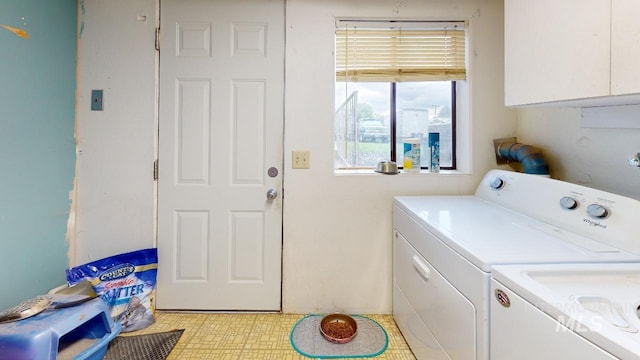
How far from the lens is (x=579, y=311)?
0.63 metres

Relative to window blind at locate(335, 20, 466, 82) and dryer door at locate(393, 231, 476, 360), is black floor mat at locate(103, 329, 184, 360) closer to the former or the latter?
dryer door at locate(393, 231, 476, 360)

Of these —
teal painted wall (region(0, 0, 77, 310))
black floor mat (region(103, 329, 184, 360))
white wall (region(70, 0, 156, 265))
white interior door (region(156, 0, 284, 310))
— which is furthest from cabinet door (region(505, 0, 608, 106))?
teal painted wall (region(0, 0, 77, 310))

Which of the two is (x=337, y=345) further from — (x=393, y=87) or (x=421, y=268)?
(x=393, y=87)

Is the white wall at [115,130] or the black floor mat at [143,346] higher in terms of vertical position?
the white wall at [115,130]

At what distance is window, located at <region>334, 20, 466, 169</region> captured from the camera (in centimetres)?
198

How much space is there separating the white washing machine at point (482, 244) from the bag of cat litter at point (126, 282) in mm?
1599

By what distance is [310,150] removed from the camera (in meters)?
1.93

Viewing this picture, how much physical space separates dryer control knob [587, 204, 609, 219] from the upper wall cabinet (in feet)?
1.30

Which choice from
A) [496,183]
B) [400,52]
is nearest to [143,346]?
[496,183]

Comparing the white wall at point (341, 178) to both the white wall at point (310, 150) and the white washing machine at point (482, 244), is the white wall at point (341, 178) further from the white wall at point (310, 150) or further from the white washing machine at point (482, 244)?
the white washing machine at point (482, 244)

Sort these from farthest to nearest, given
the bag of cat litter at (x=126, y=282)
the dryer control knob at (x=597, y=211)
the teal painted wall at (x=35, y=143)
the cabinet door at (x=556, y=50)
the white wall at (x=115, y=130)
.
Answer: the white wall at (x=115, y=130)
the bag of cat litter at (x=126, y=282)
the teal painted wall at (x=35, y=143)
the dryer control knob at (x=597, y=211)
the cabinet door at (x=556, y=50)

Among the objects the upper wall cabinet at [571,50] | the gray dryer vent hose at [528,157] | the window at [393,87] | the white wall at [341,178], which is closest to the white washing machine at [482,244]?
the gray dryer vent hose at [528,157]

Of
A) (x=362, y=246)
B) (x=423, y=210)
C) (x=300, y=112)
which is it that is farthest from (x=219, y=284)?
(x=423, y=210)

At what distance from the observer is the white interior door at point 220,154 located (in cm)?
191
